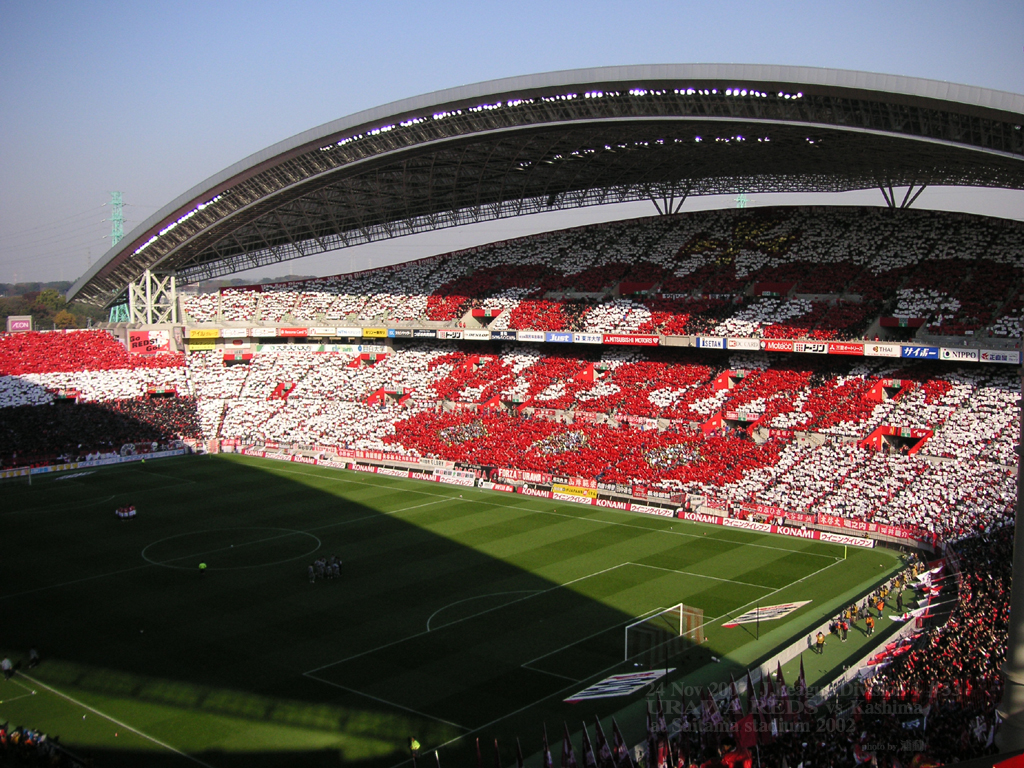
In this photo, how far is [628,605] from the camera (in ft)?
89.4

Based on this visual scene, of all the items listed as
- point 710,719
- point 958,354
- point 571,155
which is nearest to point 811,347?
point 958,354

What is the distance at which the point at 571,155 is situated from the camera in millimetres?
53094

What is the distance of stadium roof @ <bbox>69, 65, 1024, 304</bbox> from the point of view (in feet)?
117

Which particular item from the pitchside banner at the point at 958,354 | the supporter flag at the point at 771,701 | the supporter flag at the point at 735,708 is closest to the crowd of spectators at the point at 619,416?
the pitchside banner at the point at 958,354

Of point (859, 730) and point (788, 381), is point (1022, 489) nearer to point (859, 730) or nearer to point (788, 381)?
point (859, 730)

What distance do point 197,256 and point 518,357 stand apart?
27430mm

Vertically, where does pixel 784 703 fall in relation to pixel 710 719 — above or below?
above

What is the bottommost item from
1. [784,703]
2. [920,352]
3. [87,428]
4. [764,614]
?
[764,614]

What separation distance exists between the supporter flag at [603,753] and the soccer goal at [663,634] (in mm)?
7000

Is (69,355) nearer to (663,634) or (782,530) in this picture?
(782,530)

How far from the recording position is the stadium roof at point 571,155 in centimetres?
3559

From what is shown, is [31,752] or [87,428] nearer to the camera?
[31,752]

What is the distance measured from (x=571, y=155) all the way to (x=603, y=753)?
141 feet

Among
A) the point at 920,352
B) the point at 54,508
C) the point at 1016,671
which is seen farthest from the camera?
the point at 54,508
